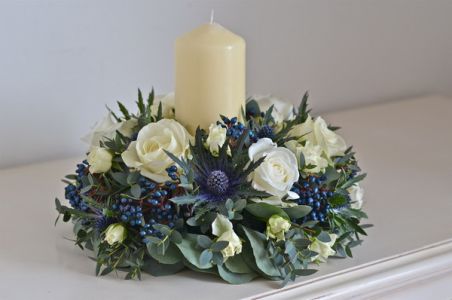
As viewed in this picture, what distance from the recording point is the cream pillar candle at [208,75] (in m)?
0.78

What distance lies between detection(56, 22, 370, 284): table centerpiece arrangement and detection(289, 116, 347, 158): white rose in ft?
0.07

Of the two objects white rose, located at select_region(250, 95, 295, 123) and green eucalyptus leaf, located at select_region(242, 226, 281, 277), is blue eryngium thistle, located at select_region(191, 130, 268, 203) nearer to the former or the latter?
green eucalyptus leaf, located at select_region(242, 226, 281, 277)

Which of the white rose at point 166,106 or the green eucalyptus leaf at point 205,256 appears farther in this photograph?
the white rose at point 166,106

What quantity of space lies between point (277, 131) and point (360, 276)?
0.19 m

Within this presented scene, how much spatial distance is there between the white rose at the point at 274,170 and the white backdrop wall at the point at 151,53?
0.48 metres

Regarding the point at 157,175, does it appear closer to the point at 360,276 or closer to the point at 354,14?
the point at 360,276

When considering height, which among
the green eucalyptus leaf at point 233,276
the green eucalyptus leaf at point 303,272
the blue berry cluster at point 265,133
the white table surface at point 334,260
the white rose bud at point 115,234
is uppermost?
the blue berry cluster at point 265,133

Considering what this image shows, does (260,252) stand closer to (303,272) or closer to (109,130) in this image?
(303,272)

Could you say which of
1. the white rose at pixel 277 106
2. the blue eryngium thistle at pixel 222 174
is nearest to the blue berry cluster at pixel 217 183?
the blue eryngium thistle at pixel 222 174

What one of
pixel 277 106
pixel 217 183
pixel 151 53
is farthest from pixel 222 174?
pixel 151 53

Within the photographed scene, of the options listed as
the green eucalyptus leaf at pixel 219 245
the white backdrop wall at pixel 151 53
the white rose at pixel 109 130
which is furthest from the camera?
the white backdrop wall at pixel 151 53

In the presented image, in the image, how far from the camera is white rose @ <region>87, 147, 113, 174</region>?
2.46 ft

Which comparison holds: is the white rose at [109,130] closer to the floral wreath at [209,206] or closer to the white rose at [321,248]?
the floral wreath at [209,206]

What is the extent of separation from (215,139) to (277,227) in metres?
0.10
